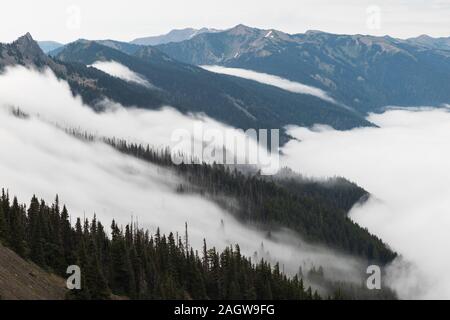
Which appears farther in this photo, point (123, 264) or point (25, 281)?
point (123, 264)

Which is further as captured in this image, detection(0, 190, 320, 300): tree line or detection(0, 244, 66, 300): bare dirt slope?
detection(0, 190, 320, 300): tree line

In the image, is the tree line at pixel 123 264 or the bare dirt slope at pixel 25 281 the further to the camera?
the tree line at pixel 123 264

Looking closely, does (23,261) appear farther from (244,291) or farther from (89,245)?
(244,291)

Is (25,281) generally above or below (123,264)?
below

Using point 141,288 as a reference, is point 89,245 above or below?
above

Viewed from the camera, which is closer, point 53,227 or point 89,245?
point 89,245
